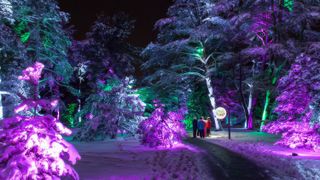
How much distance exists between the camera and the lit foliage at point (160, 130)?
18.1 meters

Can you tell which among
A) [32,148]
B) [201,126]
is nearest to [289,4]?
[201,126]

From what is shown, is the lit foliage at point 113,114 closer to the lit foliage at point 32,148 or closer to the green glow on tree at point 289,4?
the green glow on tree at point 289,4

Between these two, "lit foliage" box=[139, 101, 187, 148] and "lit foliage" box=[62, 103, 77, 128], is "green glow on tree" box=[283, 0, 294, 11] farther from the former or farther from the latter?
"lit foliage" box=[62, 103, 77, 128]

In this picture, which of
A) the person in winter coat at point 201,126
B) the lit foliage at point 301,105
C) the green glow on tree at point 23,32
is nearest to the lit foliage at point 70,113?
the green glow on tree at point 23,32

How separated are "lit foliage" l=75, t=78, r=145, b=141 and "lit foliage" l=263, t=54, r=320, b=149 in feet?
28.0

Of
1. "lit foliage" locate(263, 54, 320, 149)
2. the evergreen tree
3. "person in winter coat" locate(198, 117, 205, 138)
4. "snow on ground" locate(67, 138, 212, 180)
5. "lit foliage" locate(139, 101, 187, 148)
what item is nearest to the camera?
"snow on ground" locate(67, 138, 212, 180)

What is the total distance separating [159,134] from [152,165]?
247 inches

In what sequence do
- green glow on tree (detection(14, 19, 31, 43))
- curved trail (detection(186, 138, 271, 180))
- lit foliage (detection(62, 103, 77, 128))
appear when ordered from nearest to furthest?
curved trail (detection(186, 138, 271, 180))
green glow on tree (detection(14, 19, 31, 43))
lit foliage (detection(62, 103, 77, 128))

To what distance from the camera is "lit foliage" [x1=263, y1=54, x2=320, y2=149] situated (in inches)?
654

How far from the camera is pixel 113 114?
73.2 feet

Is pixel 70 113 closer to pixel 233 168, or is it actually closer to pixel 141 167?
pixel 141 167

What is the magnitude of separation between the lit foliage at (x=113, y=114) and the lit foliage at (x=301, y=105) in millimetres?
8536

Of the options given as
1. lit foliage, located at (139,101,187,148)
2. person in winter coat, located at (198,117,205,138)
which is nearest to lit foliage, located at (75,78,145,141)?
lit foliage, located at (139,101,187,148)

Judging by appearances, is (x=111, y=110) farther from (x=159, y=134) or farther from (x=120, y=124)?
(x=159, y=134)
